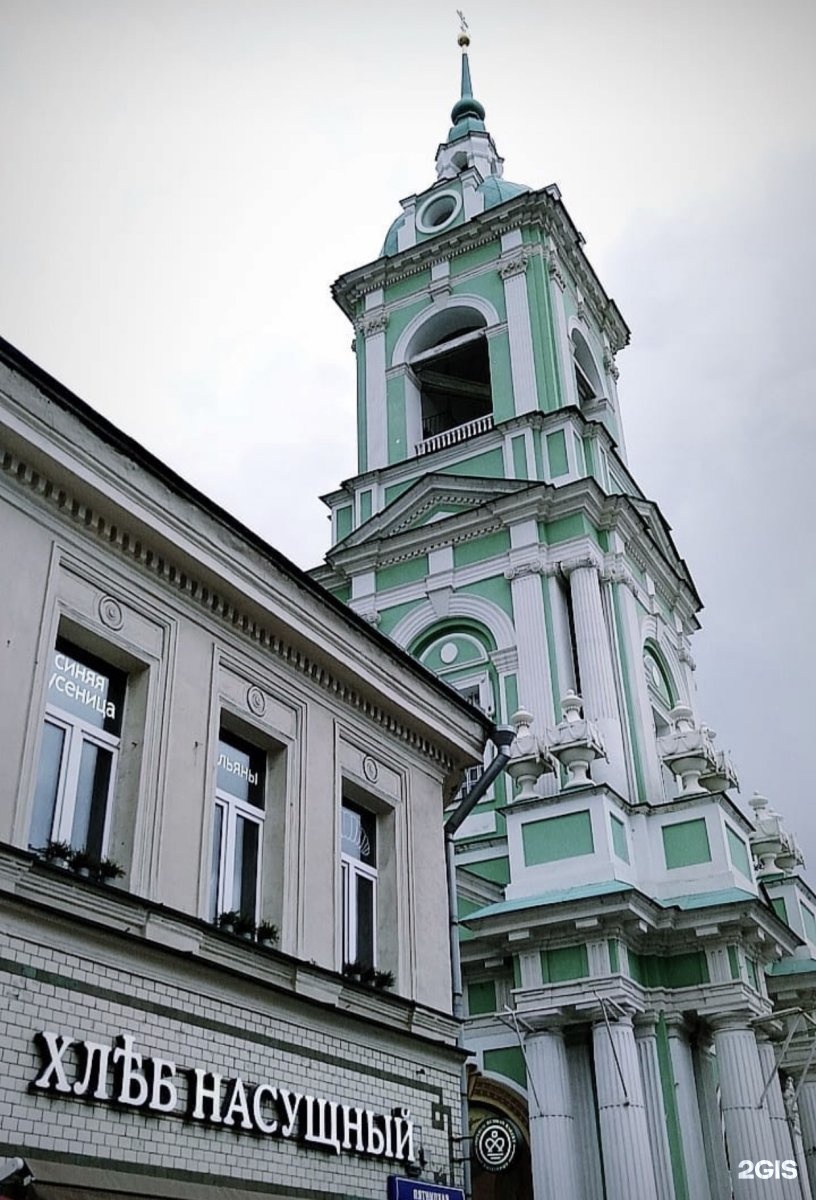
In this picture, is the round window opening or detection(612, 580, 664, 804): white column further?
the round window opening

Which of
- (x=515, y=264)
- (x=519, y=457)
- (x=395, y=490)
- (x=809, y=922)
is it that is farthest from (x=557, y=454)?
(x=809, y=922)

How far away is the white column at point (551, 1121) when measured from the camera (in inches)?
763

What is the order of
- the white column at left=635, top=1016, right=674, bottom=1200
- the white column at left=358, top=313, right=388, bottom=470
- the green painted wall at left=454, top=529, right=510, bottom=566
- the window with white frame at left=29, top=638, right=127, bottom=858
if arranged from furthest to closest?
the white column at left=358, top=313, right=388, bottom=470, the green painted wall at left=454, top=529, right=510, bottom=566, the white column at left=635, top=1016, right=674, bottom=1200, the window with white frame at left=29, top=638, right=127, bottom=858

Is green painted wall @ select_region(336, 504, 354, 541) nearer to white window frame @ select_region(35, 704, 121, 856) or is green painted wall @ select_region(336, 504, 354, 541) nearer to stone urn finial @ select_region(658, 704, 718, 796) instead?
stone urn finial @ select_region(658, 704, 718, 796)

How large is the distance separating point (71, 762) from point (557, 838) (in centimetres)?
1368

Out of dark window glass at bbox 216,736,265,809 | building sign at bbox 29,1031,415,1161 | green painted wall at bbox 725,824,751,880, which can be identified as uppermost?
green painted wall at bbox 725,824,751,880

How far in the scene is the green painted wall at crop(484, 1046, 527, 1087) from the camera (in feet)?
71.5

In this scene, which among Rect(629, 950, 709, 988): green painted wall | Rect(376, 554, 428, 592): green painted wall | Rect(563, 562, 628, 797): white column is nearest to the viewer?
Rect(629, 950, 709, 988): green painted wall

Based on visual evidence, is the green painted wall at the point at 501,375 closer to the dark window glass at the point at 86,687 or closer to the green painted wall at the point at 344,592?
the green painted wall at the point at 344,592

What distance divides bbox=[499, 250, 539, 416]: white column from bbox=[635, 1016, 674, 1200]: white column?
14.5m

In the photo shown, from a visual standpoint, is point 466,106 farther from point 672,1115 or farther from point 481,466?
point 672,1115

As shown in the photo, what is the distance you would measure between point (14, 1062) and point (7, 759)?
2110mm

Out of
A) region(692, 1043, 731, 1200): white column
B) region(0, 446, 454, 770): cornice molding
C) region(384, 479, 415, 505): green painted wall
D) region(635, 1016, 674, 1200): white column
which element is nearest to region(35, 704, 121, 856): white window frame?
region(0, 446, 454, 770): cornice molding

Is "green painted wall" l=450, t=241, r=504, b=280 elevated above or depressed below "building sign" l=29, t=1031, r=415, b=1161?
above
